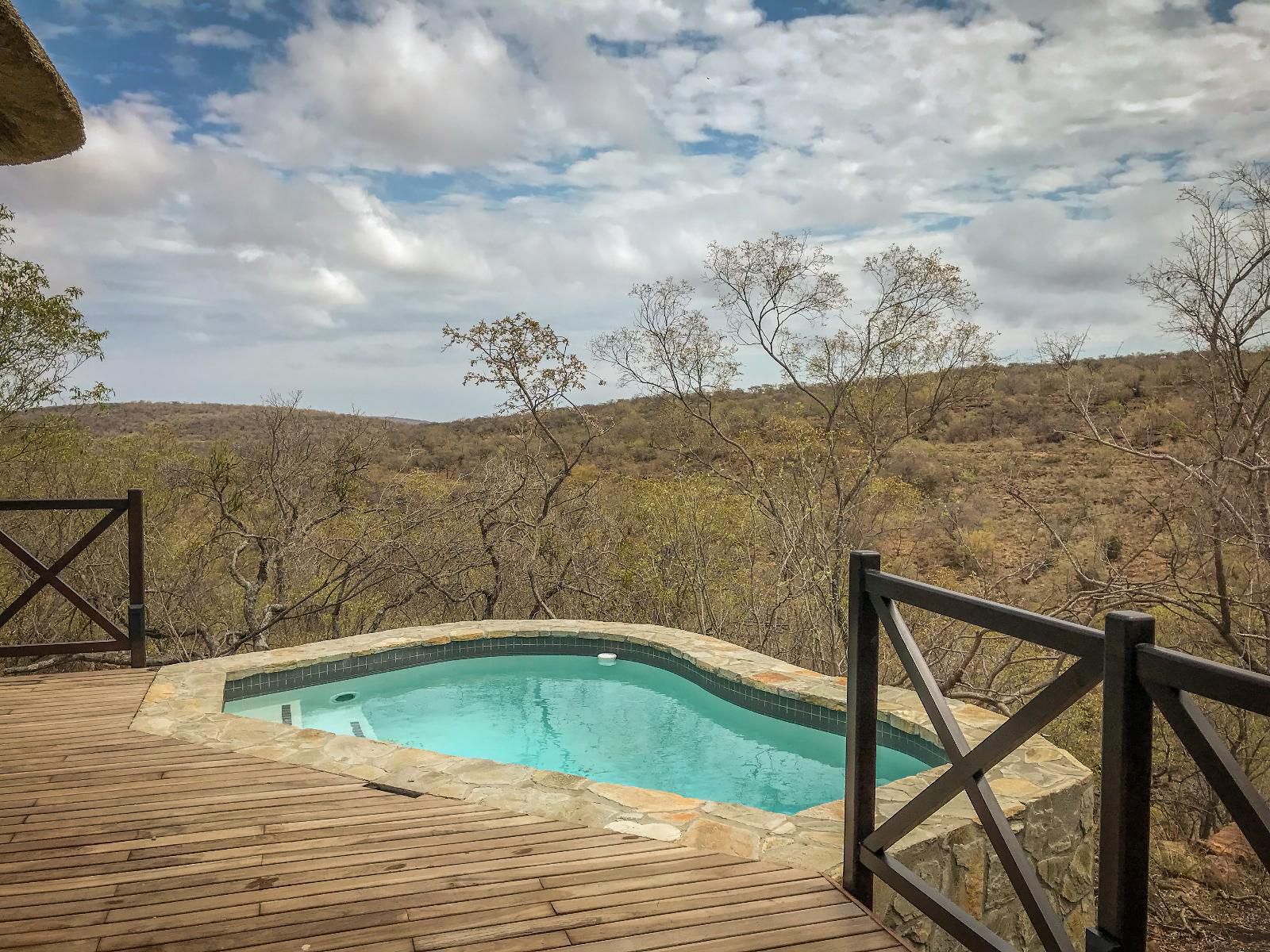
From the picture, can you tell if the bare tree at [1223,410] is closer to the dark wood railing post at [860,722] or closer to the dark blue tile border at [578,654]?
the dark blue tile border at [578,654]

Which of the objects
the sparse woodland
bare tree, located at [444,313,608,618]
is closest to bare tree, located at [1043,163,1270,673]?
the sparse woodland

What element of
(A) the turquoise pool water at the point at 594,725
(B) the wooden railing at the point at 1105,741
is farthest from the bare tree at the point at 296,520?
(B) the wooden railing at the point at 1105,741

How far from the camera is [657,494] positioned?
965cm

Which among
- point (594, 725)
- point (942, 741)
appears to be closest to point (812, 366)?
point (594, 725)

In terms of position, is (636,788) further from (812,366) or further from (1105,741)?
(812,366)

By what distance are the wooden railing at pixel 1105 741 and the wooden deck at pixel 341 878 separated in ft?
1.70

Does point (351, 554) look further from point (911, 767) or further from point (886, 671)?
point (911, 767)

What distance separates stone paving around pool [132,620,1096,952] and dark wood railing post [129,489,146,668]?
517 millimetres

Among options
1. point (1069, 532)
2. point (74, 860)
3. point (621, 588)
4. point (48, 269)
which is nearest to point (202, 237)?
point (48, 269)

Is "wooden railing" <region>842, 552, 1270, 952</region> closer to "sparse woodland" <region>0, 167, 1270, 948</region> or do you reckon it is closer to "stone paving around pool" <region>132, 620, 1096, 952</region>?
"stone paving around pool" <region>132, 620, 1096, 952</region>

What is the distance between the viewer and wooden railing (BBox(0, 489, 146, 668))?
14.7 ft

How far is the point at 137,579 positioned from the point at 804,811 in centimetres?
415

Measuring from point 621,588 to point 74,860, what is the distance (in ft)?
24.6

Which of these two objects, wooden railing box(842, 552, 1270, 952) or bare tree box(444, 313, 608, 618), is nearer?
Answer: wooden railing box(842, 552, 1270, 952)
